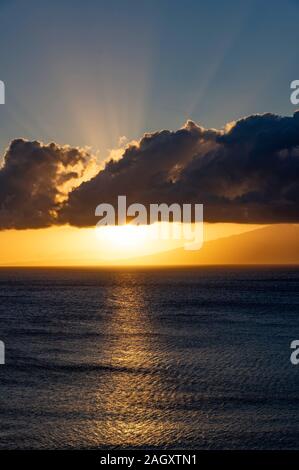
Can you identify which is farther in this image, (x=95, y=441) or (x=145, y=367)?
(x=145, y=367)

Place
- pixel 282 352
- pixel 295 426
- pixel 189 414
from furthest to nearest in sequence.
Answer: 1. pixel 282 352
2. pixel 189 414
3. pixel 295 426

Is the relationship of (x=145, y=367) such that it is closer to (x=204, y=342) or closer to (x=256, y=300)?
(x=204, y=342)

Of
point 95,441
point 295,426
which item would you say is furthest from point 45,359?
point 295,426

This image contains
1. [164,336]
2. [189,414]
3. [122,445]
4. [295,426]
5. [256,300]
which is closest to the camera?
[122,445]

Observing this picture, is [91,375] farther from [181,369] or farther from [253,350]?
[253,350]

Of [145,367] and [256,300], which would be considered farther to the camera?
[256,300]

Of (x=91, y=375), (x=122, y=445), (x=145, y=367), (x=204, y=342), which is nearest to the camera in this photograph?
(x=122, y=445)

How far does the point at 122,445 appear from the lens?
35500mm

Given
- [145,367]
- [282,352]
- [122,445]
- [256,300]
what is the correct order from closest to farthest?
[122,445]
[145,367]
[282,352]
[256,300]

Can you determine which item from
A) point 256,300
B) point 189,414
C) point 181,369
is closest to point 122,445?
point 189,414

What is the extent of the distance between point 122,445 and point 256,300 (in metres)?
124

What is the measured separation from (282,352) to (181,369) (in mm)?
15349

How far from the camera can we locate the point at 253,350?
69062 millimetres

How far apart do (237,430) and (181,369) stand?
812 inches
